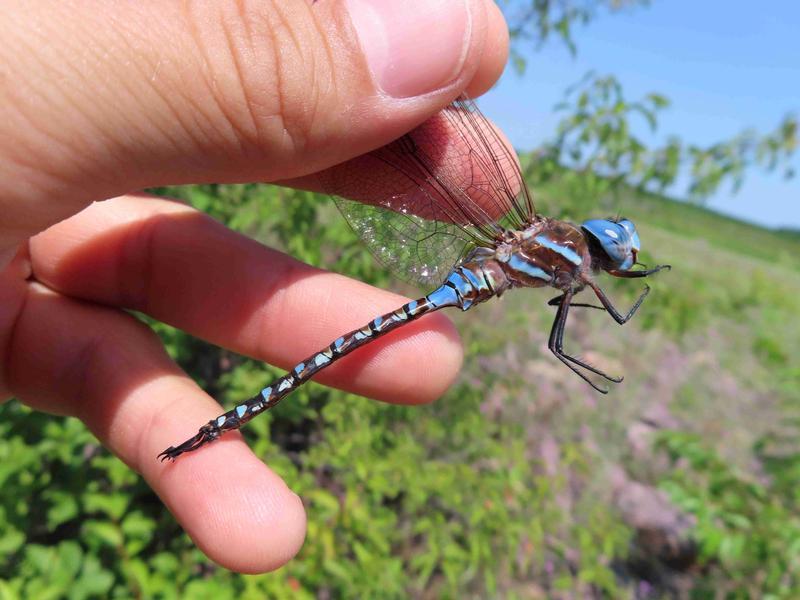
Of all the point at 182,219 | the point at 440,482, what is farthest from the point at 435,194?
the point at 440,482

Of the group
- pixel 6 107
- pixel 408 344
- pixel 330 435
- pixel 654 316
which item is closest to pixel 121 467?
pixel 330 435

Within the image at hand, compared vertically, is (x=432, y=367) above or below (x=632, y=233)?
below

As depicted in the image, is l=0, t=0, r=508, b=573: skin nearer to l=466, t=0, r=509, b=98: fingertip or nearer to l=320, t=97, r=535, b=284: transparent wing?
l=466, t=0, r=509, b=98: fingertip

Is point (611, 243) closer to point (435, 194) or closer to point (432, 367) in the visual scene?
point (435, 194)

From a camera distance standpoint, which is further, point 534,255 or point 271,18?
point 534,255

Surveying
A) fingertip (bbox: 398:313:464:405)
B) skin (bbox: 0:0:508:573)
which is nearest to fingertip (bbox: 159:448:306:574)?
skin (bbox: 0:0:508:573)

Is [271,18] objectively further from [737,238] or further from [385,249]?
[737,238]

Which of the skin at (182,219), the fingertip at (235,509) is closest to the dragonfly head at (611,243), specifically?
the skin at (182,219)
